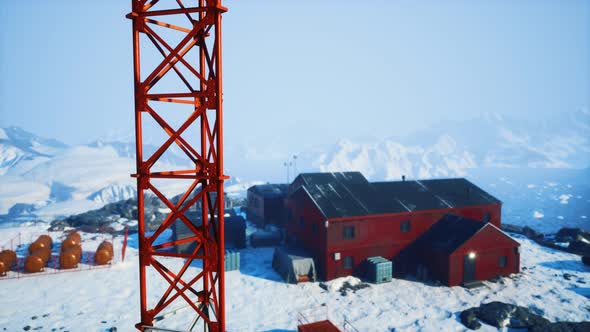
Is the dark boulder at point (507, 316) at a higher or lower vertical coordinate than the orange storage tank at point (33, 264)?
lower

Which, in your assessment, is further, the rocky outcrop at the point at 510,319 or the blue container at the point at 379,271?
the blue container at the point at 379,271

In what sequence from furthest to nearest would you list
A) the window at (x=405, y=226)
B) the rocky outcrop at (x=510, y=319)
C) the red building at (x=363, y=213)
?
1. the window at (x=405, y=226)
2. the red building at (x=363, y=213)
3. the rocky outcrop at (x=510, y=319)

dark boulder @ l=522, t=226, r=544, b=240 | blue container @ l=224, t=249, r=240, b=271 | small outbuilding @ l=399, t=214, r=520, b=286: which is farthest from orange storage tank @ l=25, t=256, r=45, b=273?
dark boulder @ l=522, t=226, r=544, b=240

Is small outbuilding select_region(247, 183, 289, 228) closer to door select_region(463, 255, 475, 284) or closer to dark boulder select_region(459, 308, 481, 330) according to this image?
door select_region(463, 255, 475, 284)

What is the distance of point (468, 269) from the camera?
101 feet

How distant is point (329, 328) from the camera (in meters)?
20.8

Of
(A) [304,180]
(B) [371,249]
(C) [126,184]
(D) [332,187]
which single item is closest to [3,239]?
(A) [304,180]

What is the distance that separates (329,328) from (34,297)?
2247cm

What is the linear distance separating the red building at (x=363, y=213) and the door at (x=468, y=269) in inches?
131

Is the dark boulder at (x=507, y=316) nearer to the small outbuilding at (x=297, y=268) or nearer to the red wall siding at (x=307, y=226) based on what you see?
the red wall siding at (x=307, y=226)

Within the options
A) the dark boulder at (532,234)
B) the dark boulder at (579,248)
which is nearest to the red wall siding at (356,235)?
the dark boulder at (579,248)

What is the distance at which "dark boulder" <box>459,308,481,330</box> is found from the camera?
23.5 meters

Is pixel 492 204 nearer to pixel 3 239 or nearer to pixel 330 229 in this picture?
pixel 330 229

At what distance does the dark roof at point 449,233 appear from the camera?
101 ft
